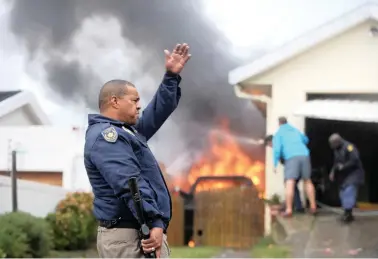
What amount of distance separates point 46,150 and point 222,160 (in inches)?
68.5

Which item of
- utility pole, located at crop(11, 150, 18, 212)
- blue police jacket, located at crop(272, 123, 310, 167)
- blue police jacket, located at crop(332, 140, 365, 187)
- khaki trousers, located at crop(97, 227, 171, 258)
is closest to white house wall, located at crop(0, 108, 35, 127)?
utility pole, located at crop(11, 150, 18, 212)

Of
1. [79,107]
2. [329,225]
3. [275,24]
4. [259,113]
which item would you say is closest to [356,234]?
[329,225]

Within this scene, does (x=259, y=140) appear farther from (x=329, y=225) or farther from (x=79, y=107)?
→ (x=79, y=107)

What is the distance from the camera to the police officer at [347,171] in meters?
7.08

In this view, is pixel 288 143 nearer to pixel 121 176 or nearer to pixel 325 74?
pixel 325 74

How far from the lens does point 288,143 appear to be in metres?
7.20

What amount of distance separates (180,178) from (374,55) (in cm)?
229

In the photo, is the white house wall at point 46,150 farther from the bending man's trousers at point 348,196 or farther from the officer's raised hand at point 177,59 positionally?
the officer's raised hand at point 177,59

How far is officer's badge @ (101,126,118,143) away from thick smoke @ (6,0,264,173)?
4056mm

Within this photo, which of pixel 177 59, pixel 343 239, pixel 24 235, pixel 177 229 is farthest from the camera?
pixel 177 229

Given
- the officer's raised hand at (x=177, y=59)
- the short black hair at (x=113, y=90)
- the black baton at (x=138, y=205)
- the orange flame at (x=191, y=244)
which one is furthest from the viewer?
the orange flame at (x=191, y=244)

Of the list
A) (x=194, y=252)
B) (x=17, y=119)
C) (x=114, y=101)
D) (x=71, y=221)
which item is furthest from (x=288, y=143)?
(x=114, y=101)

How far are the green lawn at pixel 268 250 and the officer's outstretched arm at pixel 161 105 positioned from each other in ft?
11.7

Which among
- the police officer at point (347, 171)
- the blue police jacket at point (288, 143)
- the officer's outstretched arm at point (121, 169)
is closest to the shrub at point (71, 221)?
the blue police jacket at point (288, 143)
